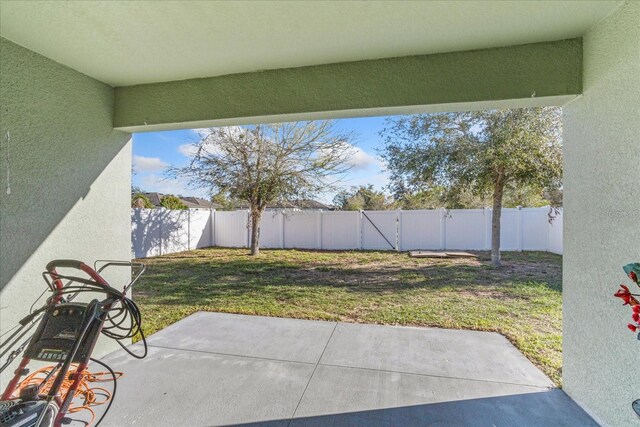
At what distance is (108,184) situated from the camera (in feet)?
11.4

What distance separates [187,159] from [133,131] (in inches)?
279

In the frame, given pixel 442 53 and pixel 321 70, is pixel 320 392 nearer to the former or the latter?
pixel 321 70

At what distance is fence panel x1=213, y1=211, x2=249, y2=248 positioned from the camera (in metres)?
13.5

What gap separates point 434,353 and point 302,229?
964 cm

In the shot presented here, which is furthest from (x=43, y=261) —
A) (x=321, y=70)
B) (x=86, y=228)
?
(x=321, y=70)

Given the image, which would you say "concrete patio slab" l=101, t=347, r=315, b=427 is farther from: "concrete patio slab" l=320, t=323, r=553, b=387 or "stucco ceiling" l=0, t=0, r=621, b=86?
"stucco ceiling" l=0, t=0, r=621, b=86

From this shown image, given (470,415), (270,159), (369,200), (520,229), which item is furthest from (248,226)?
(369,200)

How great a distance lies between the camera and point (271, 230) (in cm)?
1320

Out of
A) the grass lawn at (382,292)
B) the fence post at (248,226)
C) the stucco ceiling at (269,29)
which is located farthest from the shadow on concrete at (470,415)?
the fence post at (248,226)

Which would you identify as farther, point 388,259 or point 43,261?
point 388,259

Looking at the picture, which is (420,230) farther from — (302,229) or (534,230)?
(302,229)

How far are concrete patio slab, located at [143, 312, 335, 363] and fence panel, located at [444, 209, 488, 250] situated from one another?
331 inches

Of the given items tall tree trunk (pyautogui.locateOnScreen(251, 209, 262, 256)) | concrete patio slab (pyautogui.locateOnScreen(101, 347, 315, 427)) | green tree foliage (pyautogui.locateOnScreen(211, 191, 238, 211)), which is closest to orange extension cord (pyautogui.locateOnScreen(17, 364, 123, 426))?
concrete patio slab (pyautogui.locateOnScreen(101, 347, 315, 427))

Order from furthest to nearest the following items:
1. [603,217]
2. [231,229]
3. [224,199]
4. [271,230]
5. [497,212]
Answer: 1. [231,229]
2. [271,230]
3. [224,199]
4. [497,212]
5. [603,217]
